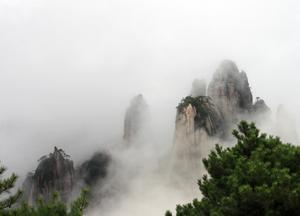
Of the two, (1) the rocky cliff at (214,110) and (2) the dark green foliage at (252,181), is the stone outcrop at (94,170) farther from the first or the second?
(2) the dark green foliage at (252,181)

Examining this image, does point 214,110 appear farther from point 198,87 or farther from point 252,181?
point 252,181

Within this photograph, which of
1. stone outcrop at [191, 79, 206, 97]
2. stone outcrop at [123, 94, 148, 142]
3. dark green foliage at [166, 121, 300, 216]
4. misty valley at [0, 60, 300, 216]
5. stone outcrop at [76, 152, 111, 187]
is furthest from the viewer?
stone outcrop at [123, 94, 148, 142]

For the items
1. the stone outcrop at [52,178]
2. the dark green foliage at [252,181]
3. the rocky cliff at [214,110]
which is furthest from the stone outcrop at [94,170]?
the dark green foliage at [252,181]

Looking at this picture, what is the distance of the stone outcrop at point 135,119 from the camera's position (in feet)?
505

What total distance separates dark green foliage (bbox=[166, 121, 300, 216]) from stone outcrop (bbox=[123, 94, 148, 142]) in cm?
13020

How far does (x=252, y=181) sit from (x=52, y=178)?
127m

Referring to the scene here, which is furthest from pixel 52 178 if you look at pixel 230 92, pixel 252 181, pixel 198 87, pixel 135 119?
pixel 252 181

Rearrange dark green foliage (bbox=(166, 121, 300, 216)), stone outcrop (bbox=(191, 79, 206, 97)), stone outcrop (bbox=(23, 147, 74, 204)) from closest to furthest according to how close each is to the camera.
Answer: dark green foliage (bbox=(166, 121, 300, 216))
stone outcrop (bbox=(23, 147, 74, 204))
stone outcrop (bbox=(191, 79, 206, 97))

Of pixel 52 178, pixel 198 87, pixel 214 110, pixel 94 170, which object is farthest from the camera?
pixel 94 170

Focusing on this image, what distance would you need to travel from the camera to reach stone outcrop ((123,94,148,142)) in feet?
505

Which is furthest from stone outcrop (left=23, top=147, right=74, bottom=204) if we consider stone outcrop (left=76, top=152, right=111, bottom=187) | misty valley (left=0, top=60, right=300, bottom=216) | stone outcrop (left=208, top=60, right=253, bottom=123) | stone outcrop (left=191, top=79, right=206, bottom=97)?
stone outcrop (left=208, top=60, right=253, bottom=123)

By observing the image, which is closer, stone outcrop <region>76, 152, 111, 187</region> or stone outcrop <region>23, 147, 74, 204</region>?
stone outcrop <region>23, 147, 74, 204</region>

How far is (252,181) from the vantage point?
19.7m

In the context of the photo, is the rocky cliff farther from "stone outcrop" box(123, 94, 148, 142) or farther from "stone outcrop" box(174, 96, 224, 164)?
"stone outcrop" box(123, 94, 148, 142)
